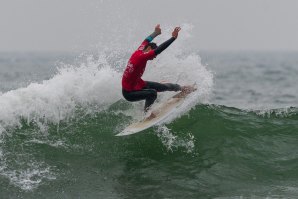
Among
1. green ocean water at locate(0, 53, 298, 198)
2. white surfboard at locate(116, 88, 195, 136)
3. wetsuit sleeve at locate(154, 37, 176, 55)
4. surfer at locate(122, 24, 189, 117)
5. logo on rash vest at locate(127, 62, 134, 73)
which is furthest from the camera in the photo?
white surfboard at locate(116, 88, 195, 136)

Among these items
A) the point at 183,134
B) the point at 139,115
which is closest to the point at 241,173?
the point at 183,134

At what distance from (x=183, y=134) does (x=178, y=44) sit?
2.75 metres

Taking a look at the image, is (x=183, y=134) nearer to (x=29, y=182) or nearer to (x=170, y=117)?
(x=170, y=117)

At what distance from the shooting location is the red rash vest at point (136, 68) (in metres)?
Answer: 9.60

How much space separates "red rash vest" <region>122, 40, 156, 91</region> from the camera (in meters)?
9.60

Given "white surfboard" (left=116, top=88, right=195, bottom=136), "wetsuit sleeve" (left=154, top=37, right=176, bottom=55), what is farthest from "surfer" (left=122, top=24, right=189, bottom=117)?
"white surfboard" (left=116, top=88, right=195, bottom=136)

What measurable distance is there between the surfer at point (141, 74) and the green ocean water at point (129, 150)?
863 mm

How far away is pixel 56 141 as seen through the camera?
10.1m

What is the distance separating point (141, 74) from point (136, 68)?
27 cm

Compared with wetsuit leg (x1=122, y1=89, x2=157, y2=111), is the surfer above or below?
above

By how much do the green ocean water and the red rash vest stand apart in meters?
1.12

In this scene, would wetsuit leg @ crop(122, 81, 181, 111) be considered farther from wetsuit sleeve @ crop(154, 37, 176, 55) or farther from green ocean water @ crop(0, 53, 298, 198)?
wetsuit sleeve @ crop(154, 37, 176, 55)

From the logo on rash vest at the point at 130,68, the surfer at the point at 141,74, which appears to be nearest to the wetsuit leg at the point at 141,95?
the surfer at the point at 141,74

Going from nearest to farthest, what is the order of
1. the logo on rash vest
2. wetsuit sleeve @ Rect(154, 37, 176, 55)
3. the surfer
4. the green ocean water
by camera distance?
the green ocean water < wetsuit sleeve @ Rect(154, 37, 176, 55) < the surfer < the logo on rash vest
